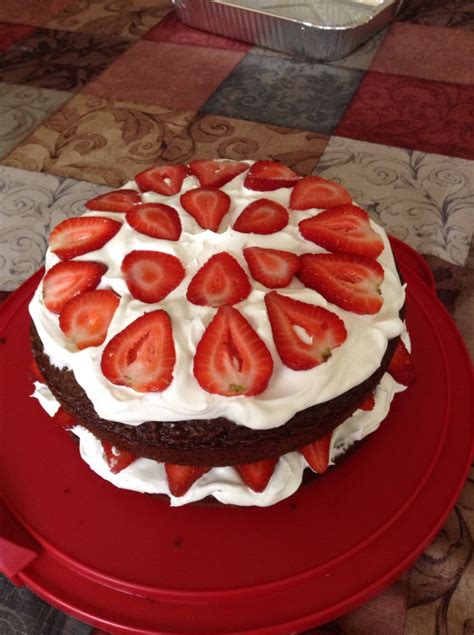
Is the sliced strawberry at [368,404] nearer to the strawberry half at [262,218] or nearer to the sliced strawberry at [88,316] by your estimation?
the strawberry half at [262,218]

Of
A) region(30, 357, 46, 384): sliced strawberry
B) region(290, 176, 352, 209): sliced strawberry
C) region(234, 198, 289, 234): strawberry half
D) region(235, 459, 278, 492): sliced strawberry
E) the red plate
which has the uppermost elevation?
region(234, 198, 289, 234): strawberry half

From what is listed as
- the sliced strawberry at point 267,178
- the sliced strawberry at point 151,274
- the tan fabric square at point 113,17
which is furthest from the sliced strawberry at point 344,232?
the tan fabric square at point 113,17

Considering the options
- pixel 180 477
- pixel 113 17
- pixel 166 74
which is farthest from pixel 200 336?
pixel 113 17

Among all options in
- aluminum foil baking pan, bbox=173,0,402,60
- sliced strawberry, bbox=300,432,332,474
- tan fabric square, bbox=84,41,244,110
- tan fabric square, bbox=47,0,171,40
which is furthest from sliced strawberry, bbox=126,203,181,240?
tan fabric square, bbox=47,0,171,40

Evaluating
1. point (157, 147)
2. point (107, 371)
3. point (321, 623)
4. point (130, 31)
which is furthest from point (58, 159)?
point (321, 623)

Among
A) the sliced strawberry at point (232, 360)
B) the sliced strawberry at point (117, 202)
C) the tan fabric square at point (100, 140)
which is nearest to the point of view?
the sliced strawberry at point (232, 360)

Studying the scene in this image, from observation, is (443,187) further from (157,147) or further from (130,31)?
(130,31)

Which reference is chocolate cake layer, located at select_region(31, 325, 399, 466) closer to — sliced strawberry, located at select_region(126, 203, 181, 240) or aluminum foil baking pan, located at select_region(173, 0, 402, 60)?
sliced strawberry, located at select_region(126, 203, 181, 240)
